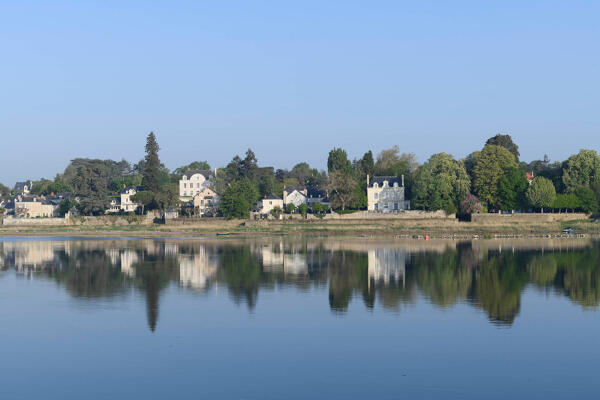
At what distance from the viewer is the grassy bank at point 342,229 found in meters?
88.0

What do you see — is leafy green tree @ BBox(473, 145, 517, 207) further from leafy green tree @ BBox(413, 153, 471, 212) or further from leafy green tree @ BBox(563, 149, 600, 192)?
leafy green tree @ BBox(563, 149, 600, 192)

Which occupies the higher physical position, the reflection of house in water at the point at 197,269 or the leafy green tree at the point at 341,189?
the leafy green tree at the point at 341,189

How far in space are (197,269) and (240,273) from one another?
4.46 m

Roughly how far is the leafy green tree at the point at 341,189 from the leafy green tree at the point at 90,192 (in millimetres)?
36087

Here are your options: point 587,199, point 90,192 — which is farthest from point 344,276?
point 90,192

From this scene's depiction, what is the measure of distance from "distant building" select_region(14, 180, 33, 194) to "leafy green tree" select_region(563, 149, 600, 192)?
128 meters

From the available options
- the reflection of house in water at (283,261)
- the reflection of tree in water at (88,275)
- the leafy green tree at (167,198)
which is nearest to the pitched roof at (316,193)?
the leafy green tree at (167,198)

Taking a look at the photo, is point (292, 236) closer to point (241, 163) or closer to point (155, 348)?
point (241, 163)

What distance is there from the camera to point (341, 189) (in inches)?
3844

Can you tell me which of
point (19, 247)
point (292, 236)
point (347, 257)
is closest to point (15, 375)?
point (347, 257)

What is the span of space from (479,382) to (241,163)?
108449mm

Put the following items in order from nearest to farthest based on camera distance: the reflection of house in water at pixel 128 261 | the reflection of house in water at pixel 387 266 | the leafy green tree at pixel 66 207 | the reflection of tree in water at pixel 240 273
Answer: the reflection of tree in water at pixel 240 273
the reflection of house in water at pixel 387 266
the reflection of house in water at pixel 128 261
the leafy green tree at pixel 66 207

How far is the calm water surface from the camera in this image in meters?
20.2

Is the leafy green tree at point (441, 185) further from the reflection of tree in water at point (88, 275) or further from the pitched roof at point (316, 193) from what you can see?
the reflection of tree in water at point (88, 275)
